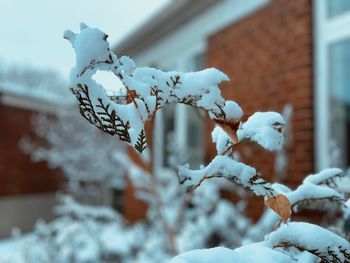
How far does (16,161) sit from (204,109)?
1279 centimetres

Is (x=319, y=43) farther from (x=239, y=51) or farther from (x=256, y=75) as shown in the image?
(x=239, y=51)

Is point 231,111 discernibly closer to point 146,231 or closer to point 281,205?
point 281,205

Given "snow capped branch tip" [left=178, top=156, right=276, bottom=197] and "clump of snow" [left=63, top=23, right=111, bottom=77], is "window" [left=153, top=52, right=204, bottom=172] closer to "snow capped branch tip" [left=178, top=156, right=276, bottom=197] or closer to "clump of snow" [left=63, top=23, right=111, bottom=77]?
"snow capped branch tip" [left=178, top=156, right=276, bottom=197]

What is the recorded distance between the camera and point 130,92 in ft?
2.44

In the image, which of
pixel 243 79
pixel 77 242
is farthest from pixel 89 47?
pixel 243 79

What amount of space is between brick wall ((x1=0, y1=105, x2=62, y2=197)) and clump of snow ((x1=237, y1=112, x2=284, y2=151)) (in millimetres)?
12317

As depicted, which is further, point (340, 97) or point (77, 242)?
point (77, 242)

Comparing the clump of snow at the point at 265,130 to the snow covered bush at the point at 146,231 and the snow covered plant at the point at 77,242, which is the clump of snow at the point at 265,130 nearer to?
the snow covered bush at the point at 146,231

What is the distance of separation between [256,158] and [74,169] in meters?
8.26

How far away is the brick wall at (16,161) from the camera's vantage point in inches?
488

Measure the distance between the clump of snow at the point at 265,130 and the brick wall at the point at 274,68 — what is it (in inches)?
147

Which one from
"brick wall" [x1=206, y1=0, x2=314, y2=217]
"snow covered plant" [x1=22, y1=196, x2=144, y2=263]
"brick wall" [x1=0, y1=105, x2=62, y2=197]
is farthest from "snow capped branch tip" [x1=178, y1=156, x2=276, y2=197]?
"brick wall" [x1=0, y1=105, x2=62, y2=197]

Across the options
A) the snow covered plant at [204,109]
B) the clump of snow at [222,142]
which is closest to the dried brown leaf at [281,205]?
the snow covered plant at [204,109]

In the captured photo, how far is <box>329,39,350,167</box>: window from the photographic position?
4.24 metres
